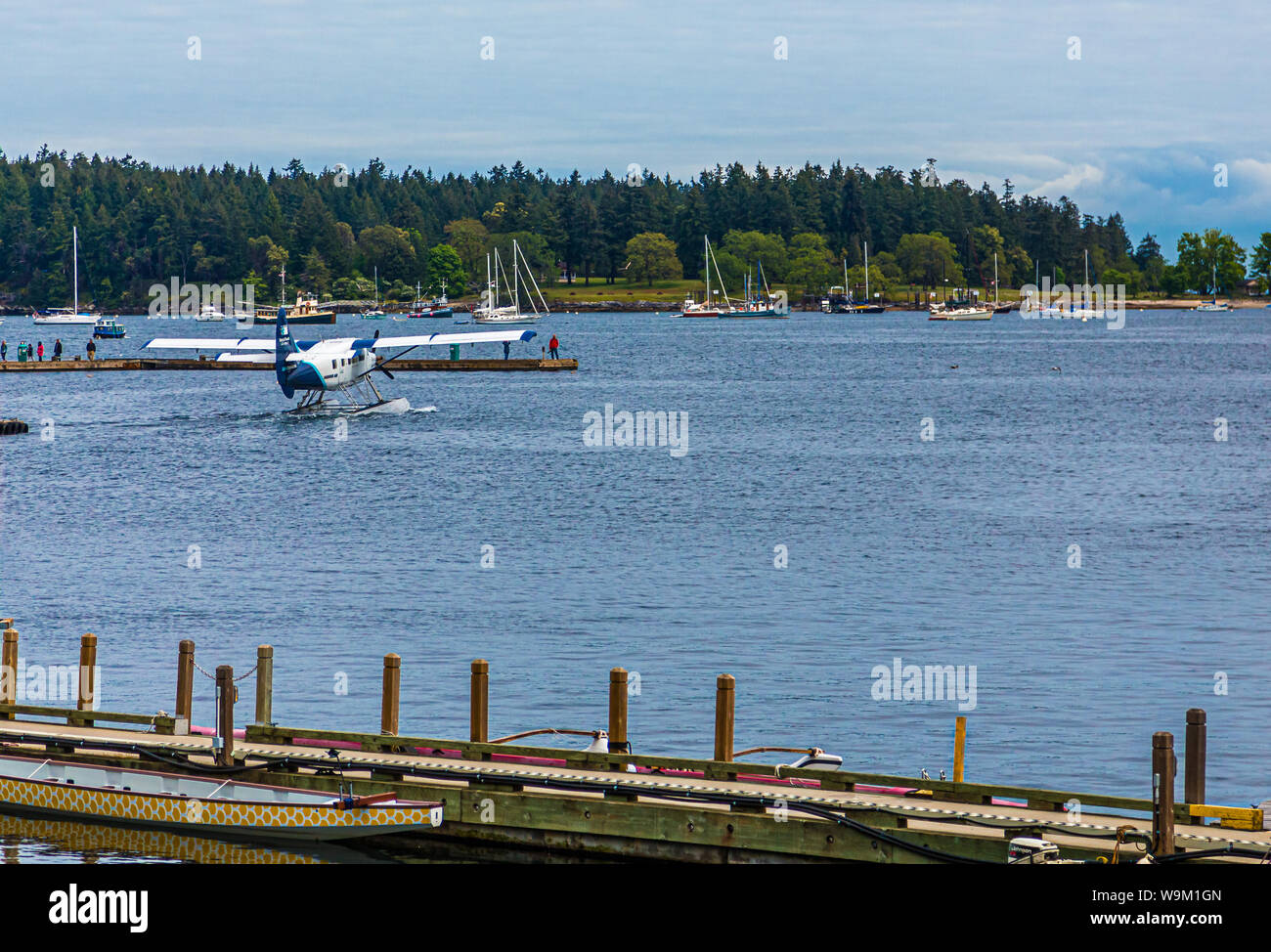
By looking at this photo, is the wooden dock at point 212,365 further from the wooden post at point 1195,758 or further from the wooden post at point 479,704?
the wooden post at point 1195,758

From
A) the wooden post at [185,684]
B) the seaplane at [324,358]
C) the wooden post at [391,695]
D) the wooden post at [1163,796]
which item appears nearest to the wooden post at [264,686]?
the wooden post at [185,684]

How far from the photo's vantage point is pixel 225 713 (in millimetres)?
19234

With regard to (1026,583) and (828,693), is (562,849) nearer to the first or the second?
(828,693)

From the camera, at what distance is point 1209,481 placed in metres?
57.7

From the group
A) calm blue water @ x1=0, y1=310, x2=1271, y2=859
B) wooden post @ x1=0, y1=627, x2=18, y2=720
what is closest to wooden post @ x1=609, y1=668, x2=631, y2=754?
calm blue water @ x1=0, y1=310, x2=1271, y2=859

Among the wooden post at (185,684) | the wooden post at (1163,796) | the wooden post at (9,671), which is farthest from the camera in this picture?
the wooden post at (9,671)

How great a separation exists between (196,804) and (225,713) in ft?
3.85

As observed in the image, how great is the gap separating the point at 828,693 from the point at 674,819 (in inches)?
413

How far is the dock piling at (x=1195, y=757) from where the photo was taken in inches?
656
